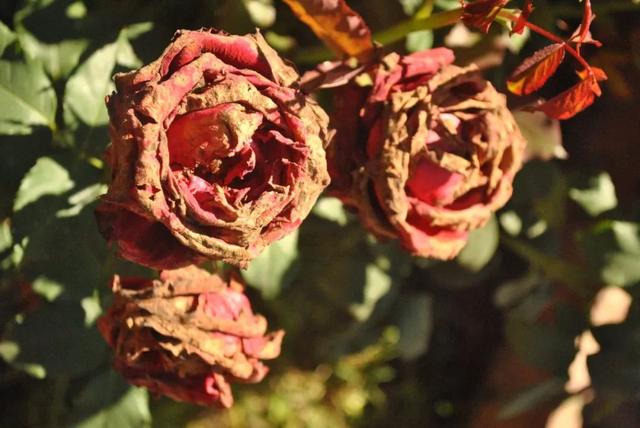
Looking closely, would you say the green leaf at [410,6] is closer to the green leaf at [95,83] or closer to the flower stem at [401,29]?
the flower stem at [401,29]

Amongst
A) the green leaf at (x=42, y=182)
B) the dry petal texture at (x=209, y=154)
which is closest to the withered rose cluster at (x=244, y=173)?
the dry petal texture at (x=209, y=154)

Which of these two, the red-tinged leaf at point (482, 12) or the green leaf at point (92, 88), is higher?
the red-tinged leaf at point (482, 12)

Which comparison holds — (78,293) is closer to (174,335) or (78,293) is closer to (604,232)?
(174,335)

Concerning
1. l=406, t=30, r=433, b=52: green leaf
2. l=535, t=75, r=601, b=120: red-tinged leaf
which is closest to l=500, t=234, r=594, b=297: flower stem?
l=406, t=30, r=433, b=52: green leaf

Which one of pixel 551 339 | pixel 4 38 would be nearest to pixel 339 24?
pixel 4 38

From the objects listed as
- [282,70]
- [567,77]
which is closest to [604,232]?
[567,77]

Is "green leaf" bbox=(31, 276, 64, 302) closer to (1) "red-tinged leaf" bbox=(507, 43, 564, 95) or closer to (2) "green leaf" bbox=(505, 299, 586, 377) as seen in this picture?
(1) "red-tinged leaf" bbox=(507, 43, 564, 95)
